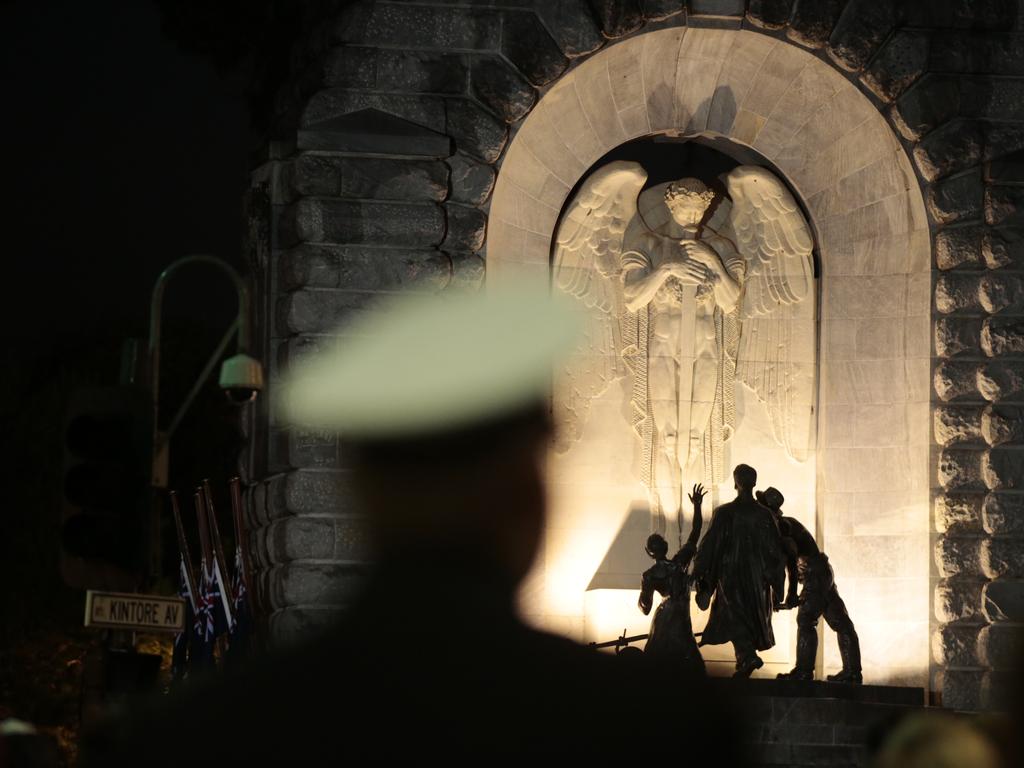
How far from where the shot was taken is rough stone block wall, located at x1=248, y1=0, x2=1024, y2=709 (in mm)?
17109

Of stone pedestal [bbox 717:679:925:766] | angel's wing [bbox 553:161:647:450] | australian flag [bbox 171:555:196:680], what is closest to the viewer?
stone pedestal [bbox 717:679:925:766]

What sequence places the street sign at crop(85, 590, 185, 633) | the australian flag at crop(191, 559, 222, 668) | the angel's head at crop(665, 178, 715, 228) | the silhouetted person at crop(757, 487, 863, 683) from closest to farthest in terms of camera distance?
1. the street sign at crop(85, 590, 185, 633)
2. the silhouetted person at crop(757, 487, 863, 683)
3. the angel's head at crop(665, 178, 715, 228)
4. the australian flag at crop(191, 559, 222, 668)

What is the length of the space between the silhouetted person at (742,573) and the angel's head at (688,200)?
118 inches

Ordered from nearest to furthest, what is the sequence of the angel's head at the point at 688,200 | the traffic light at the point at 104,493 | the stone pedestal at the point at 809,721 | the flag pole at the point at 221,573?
the traffic light at the point at 104,493 → the stone pedestal at the point at 809,721 → the angel's head at the point at 688,200 → the flag pole at the point at 221,573

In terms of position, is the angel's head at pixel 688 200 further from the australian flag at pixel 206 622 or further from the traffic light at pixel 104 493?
the traffic light at pixel 104 493

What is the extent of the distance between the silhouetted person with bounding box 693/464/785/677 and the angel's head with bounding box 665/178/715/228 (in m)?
Answer: 3.00

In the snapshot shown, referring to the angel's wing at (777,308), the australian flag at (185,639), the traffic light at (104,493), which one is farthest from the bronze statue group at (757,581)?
the australian flag at (185,639)

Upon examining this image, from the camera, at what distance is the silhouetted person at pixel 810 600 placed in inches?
670

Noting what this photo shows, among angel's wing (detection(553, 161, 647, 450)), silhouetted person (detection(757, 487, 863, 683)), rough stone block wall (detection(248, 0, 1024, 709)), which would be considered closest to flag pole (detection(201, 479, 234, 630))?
rough stone block wall (detection(248, 0, 1024, 709))

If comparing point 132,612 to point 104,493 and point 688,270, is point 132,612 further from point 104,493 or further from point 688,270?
point 688,270

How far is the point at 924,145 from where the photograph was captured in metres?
18.1

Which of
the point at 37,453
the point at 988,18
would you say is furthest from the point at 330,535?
the point at 37,453

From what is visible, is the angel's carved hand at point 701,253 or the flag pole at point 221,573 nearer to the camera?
the angel's carved hand at point 701,253

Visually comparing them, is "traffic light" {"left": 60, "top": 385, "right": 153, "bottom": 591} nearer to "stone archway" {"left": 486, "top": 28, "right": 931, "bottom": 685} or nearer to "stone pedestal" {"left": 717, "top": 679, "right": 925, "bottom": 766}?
"stone pedestal" {"left": 717, "top": 679, "right": 925, "bottom": 766}
